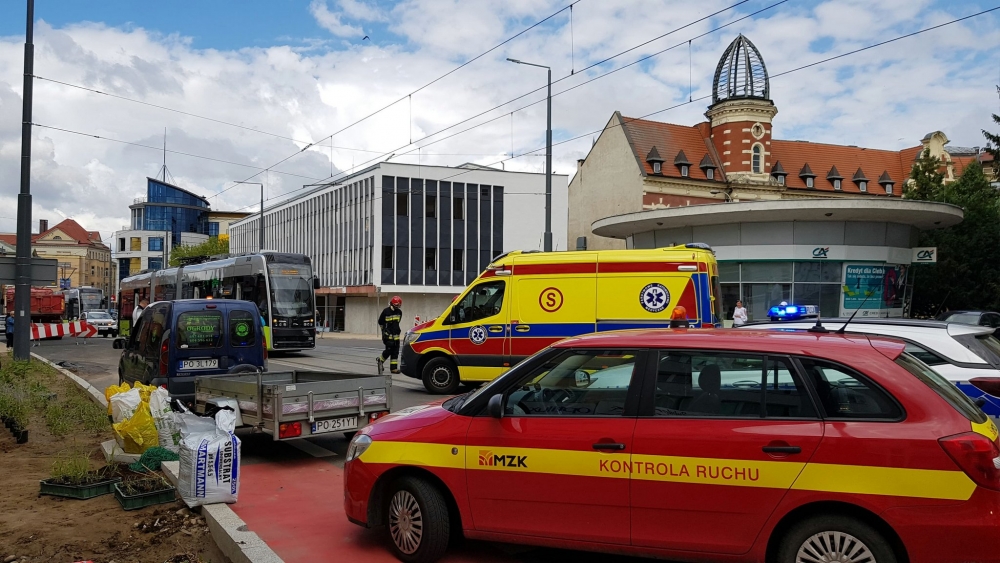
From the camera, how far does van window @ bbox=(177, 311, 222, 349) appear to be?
1021 cm

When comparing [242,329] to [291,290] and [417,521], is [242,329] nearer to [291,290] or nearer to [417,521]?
[417,521]

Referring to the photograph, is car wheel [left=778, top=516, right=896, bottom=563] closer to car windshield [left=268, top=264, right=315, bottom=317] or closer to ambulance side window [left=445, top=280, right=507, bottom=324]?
ambulance side window [left=445, top=280, right=507, bottom=324]

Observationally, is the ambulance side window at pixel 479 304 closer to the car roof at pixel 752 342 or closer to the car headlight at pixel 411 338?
the car headlight at pixel 411 338

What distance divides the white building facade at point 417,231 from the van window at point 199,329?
123ft

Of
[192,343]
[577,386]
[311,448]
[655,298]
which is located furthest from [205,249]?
[577,386]

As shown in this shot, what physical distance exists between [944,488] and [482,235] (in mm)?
48806

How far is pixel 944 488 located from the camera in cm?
383

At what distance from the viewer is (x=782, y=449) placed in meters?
4.11

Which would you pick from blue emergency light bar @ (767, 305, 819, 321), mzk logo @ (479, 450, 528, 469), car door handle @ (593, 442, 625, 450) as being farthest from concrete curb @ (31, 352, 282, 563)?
blue emergency light bar @ (767, 305, 819, 321)

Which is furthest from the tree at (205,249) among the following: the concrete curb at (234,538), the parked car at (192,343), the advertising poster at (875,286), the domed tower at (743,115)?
the concrete curb at (234,538)

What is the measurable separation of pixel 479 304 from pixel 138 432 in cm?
680

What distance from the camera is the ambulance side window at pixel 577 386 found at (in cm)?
462

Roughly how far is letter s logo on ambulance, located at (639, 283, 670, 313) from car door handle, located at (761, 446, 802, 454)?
8.35m

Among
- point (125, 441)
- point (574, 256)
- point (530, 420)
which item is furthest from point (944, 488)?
point (574, 256)
